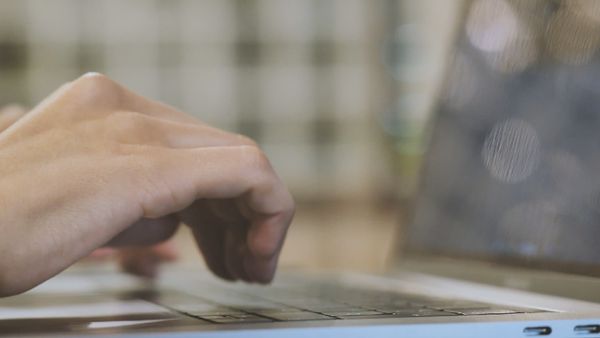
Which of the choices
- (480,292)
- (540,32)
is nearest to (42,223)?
(480,292)

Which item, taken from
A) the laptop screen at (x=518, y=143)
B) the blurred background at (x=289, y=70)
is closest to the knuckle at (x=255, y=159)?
the laptop screen at (x=518, y=143)

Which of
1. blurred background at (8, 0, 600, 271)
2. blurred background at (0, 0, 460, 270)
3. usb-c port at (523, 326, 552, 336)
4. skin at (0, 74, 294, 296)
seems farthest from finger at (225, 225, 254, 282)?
blurred background at (0, 0, 460, 270)

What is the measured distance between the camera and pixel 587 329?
0.40 meters

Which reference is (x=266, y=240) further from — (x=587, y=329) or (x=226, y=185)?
(x=587, y=329)

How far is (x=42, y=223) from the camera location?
423 mm

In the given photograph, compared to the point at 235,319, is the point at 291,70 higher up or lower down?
higher up

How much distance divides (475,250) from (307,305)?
26 cm

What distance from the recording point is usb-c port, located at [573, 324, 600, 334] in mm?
399

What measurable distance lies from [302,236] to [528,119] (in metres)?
3.45

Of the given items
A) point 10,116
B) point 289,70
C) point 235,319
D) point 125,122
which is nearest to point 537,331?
point 235,319

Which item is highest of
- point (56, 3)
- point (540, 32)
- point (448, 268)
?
point (56, 3)

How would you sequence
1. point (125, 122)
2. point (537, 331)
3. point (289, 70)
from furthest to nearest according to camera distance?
1. point (289, 70)
2. point (125, 122)
3. point (537, 331)

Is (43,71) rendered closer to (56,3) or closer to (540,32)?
(56,3)

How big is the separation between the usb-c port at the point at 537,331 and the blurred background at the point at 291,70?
11.5 feet
